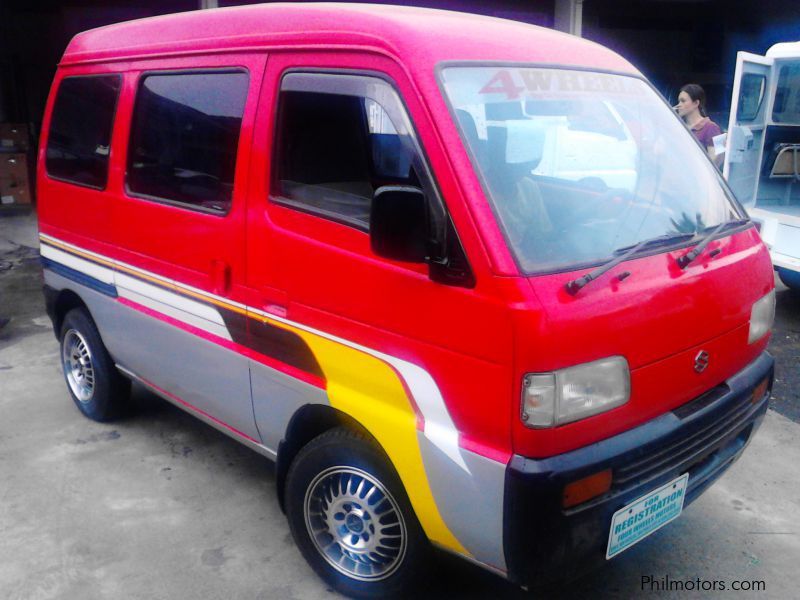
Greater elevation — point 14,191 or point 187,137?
point 187,137

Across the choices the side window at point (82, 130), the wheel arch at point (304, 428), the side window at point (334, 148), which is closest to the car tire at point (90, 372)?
the side window at point (82, 130)

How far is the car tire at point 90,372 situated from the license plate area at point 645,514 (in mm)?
2907

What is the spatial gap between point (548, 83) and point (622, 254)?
0.70 meters

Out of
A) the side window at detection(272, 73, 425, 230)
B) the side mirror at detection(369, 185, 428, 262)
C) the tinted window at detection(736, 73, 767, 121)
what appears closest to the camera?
the side mirror at detection(369, 185, 428, 262)

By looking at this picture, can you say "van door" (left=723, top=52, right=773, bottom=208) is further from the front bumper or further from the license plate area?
the license plate area

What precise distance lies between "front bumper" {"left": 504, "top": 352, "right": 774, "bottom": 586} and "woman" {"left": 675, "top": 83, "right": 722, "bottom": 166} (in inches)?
174

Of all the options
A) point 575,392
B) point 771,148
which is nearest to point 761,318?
point 575,392

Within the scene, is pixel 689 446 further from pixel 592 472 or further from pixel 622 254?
pixel 622 254

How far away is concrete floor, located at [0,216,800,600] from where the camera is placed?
2.91 metres

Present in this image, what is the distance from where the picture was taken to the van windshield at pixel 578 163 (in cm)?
231

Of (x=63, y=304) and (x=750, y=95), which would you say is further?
(x=750, y=95)

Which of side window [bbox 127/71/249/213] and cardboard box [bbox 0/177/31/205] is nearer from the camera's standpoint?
side window [bbox 127/71/249/213]

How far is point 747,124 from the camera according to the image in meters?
6.66

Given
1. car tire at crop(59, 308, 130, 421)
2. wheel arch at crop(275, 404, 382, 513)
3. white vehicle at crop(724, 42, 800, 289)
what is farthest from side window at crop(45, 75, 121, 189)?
white vehicle at crop(724, 42, 800, 289)
